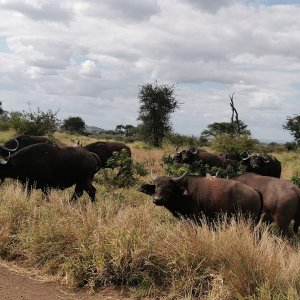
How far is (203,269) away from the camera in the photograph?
6.60m

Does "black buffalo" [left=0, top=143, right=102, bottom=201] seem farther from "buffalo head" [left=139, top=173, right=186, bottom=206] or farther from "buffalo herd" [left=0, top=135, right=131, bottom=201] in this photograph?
"buffalo head" [left=139, top=173, right=186, bottom=206]

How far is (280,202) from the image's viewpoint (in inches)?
355

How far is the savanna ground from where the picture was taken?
6180 millimetres

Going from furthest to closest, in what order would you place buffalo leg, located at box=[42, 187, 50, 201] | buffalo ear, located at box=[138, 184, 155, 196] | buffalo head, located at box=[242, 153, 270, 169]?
buffalo head, located at box=[242, 153, 270, 169], buffalo leg, located at box=[42, 187, 50, 201], buffalo ear, located at box=[138, 184, 155, 196]

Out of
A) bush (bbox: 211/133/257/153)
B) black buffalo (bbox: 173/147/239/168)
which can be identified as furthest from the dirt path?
bush (bbox: 211/133/257/153)

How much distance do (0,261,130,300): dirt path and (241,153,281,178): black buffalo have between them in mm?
11669

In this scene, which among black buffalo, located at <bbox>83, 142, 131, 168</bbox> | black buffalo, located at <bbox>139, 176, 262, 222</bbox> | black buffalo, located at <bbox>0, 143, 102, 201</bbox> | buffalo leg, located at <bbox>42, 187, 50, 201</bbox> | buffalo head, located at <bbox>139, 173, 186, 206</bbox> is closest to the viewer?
buffalo head, located at <bbox>139, 173, 186, 206</bbox>

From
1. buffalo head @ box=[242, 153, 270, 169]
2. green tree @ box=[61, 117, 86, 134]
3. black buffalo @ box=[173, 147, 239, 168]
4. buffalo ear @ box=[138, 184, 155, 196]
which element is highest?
buffalo ear @ box=[138, 184, 155, 196]

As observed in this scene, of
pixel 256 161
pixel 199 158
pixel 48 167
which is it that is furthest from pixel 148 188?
pixel 199 158

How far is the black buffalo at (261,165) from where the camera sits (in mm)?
17641

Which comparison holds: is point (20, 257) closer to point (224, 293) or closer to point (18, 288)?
point (18, 288)

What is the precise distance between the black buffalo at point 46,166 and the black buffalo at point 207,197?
9.70ft

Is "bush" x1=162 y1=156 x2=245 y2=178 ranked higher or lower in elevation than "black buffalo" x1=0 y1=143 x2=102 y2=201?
lower

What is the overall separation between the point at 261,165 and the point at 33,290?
12980mm
